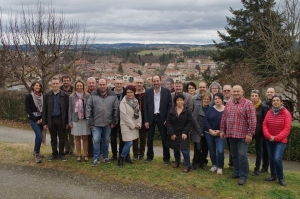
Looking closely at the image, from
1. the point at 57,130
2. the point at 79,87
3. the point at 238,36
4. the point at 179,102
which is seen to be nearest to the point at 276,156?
the point at 179,102

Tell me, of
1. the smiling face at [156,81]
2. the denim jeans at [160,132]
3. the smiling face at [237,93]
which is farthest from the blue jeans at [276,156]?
the smiling face at [156,81]

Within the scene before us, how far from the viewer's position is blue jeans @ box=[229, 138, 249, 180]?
5.33 m

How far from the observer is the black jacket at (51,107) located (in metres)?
6.16

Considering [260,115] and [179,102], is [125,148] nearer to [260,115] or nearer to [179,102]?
[179,102]

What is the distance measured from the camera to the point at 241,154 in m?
5.36

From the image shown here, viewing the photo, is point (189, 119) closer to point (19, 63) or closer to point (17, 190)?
point (17, 190)

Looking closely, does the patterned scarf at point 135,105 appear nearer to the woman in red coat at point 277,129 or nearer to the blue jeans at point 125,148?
the blue jeans at point 125,148

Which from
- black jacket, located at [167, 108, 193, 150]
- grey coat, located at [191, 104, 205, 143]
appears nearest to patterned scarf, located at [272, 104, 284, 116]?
grey coat, located at [191, 104, 205, 143]

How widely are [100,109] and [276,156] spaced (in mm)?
3694

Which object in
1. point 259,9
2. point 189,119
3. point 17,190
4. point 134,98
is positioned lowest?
point 17,190

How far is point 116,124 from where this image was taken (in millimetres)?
6238

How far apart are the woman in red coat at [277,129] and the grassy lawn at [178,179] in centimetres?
48

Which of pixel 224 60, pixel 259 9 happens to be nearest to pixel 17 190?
pixel 224 60

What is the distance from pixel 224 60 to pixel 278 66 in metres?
12.3
